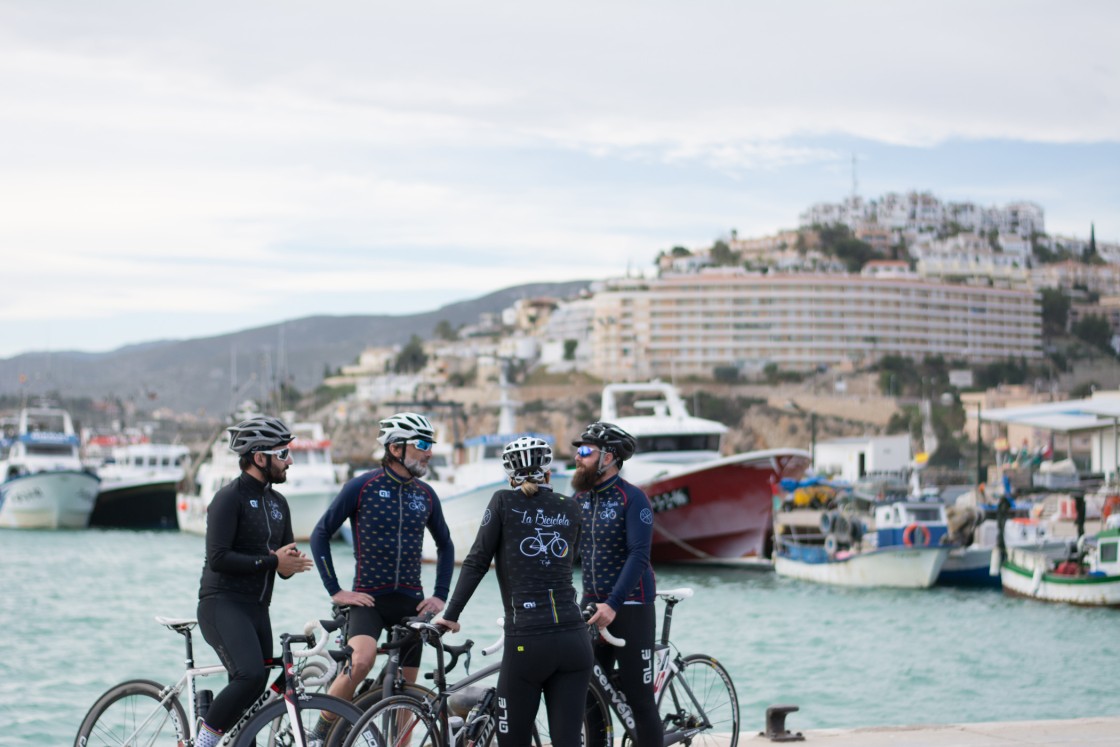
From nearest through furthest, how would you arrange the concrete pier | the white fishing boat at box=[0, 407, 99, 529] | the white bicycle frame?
the white bicycle frame → the concrete pier → the white fishing boat at box=[0, 407, 99, 529]

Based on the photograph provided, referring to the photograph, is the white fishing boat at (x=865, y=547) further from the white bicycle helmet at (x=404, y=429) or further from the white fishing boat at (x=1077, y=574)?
the white bicycle helmet at (x=404, y=429)

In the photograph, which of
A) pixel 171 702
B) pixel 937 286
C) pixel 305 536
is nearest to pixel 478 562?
pixel 171 702

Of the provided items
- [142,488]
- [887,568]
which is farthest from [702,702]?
[142,488]

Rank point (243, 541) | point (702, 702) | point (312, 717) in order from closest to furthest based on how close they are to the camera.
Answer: point (312, 717), point (243, 541), point (702, 702)

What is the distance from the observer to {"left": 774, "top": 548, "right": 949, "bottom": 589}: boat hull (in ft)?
115

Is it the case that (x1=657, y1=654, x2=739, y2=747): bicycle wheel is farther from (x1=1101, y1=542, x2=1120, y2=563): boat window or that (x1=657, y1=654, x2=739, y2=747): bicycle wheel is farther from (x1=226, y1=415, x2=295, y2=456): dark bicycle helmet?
(x1=1101, y1=542, x2=1120, y2=563): boat window

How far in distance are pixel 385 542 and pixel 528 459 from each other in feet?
3.78

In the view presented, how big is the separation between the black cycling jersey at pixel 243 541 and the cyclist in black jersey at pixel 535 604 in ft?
2.99

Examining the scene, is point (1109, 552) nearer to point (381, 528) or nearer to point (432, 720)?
point (381, 528)

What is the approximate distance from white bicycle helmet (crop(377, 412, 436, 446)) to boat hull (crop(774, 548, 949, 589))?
29.9 metres

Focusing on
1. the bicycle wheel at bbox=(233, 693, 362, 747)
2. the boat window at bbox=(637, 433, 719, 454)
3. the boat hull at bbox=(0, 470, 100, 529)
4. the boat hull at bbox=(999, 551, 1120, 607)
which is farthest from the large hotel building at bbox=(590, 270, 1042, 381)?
the bicycle wheel at bbox=(233, 693, 362, 747)

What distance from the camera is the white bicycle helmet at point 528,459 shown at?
5.82m

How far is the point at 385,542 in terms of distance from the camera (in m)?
6.66

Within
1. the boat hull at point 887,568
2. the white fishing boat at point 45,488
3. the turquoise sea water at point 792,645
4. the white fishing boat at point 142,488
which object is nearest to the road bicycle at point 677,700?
the turquoise sea water at point 792,645
